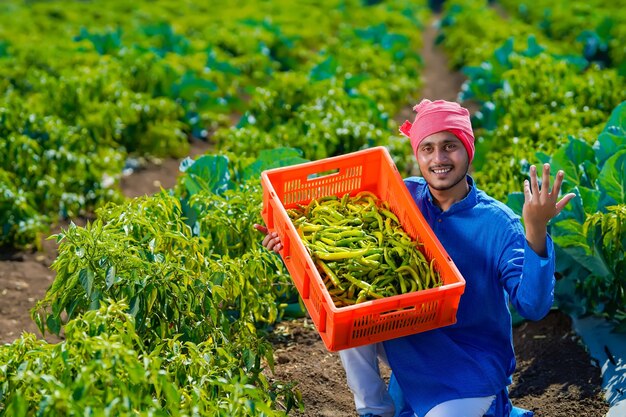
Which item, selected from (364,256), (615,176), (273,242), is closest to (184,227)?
(273,242)

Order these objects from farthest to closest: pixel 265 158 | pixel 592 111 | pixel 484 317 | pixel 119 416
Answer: pixel 592 111 < pixel 265 158 < pixel 484 317 < pixel 119 416

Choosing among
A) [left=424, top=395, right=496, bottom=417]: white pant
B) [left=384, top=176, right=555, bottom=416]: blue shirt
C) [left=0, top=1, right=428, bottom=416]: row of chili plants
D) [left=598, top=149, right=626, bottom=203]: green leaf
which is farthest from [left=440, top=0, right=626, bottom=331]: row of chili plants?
[left=424, top=395, right=496, bottom=417]: white pant

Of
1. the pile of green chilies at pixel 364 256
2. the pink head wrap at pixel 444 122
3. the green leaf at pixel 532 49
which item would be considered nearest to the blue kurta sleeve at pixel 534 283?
the pile of green chilies at pixel 364 256

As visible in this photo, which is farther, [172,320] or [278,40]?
[278,40]

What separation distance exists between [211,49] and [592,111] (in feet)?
16.8

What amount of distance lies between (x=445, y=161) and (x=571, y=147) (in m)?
1.84

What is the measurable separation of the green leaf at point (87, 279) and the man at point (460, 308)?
3.49 ft

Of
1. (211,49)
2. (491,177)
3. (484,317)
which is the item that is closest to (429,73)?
(211,49)

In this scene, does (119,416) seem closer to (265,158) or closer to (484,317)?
(484,317)

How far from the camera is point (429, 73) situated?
41.3 ft

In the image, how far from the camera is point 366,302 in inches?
120

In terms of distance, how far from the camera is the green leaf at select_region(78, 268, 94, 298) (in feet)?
10.9

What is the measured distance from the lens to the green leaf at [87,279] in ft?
10.9

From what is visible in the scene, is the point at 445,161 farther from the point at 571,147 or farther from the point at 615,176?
the point at 571,147
